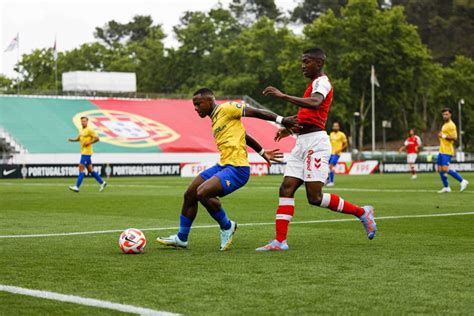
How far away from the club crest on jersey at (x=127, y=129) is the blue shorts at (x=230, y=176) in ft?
165

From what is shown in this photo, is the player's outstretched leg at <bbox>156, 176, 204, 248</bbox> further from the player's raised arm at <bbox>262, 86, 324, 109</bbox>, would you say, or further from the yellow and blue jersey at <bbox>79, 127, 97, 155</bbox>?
the yellow and blue jersey at <bbox>79, 127, 97, 155</bbox>

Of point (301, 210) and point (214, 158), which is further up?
point (301, 210)

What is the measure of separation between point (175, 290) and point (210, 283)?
468mm

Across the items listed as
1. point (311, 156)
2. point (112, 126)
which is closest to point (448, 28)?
point (112, 126)

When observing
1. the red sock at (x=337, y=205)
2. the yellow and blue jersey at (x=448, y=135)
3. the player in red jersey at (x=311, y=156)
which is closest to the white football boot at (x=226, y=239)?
the player in red jersey at (x=311, y=156)

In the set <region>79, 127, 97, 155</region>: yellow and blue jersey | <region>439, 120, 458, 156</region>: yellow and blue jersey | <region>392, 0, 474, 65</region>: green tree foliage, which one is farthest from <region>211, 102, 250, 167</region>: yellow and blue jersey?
<region>392, 0, 474, 65</region>: green tree foliage

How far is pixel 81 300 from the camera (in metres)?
6.65

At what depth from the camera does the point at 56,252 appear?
33.1 ft

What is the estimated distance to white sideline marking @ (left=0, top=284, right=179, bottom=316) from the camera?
6.16 m

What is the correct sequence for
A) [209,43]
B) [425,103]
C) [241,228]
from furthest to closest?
[209,43]
[425,103]
[241,228]

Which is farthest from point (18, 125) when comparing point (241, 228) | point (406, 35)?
point (241, 228)

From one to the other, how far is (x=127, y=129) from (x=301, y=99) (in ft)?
177

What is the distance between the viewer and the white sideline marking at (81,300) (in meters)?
6.16

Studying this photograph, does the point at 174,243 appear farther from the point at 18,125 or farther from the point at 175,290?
the point at 18,125
